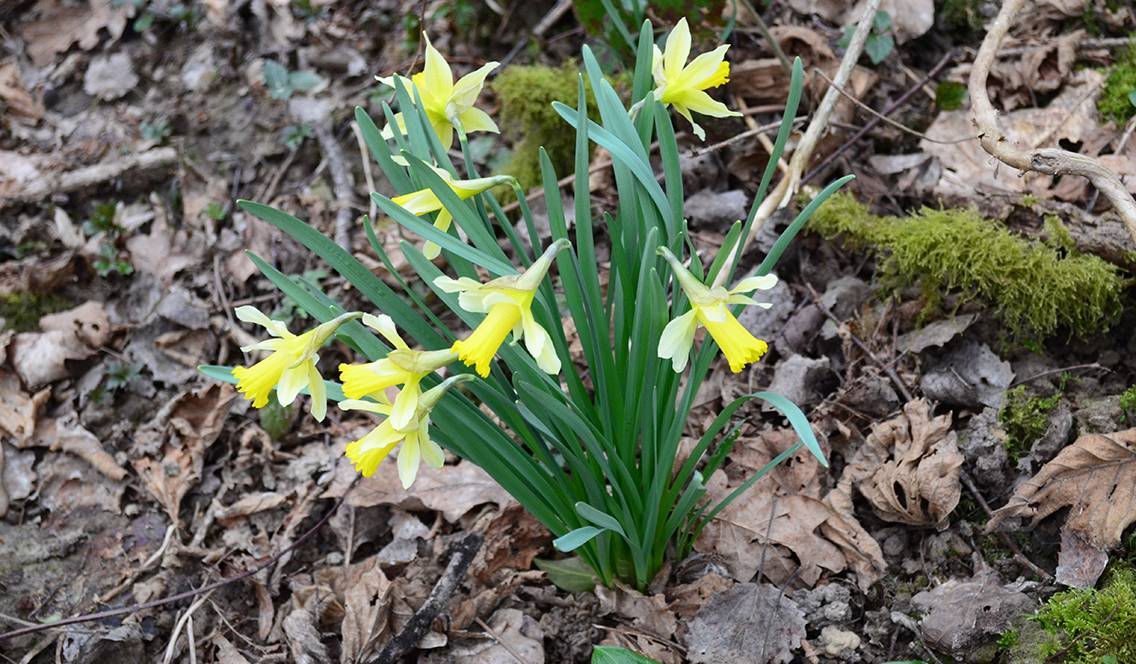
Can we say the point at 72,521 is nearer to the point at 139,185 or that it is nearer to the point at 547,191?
the point at 139,185

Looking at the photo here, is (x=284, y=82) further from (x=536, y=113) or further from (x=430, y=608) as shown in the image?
(x=430, y=608)

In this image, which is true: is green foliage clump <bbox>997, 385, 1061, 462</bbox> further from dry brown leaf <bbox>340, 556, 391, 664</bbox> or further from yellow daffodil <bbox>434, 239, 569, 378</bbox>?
dry brown leaf <bbox>340, 556, 391, 664</bbox>

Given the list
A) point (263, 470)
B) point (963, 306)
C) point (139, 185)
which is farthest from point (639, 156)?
point (139, 185)

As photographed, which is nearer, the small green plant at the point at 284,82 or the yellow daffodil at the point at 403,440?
the yellow daffodil at the point at 403,440

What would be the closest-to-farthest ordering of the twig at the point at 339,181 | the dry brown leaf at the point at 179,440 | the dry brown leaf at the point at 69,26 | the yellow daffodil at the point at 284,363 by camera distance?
the yellow daffodil at the point at 284,363, the dry brown leaf at the point at 179,440, the twig at the point at 339,181, the dry brown leaf at the point at 69,26

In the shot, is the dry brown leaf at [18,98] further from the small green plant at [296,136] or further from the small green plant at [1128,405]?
the small green plant at [1128,405]

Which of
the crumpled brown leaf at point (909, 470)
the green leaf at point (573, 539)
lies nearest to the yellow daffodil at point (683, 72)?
the green leaf at point (573, 539)

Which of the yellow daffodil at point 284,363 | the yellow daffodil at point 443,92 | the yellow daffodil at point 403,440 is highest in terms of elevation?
the yellow daffodil at point 443,92
